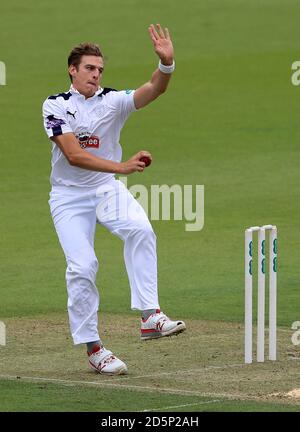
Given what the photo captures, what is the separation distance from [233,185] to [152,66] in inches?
330

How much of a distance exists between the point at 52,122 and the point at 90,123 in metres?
0.31

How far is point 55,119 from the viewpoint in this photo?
36.5 feet

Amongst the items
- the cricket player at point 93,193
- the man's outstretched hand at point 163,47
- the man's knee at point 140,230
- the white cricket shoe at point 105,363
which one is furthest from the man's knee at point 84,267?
the man's outstretched hand at point 163,47

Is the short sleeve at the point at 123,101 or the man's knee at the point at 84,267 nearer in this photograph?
the man's knee at the point at 84,267

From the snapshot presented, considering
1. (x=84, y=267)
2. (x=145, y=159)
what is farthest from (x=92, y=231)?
(x=145, y=159)

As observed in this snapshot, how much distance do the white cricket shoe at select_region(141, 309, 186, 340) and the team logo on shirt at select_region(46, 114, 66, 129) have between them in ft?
5.06

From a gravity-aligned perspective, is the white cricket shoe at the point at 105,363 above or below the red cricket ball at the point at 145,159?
below

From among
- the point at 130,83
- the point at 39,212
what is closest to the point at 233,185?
the point at 39,212

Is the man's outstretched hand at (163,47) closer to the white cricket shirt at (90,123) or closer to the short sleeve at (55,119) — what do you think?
the white cricket shirt at (90,123)

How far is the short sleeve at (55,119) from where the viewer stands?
36.3 ft

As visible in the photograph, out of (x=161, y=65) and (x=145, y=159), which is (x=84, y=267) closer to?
(x=145, y=159)

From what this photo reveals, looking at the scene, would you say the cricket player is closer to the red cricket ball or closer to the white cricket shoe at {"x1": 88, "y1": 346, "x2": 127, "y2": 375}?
the white cricket shoe at {"x1": 88, "y1": 346, "x2": 127, "y2": 375}

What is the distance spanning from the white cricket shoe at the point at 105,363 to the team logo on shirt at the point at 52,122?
1635 mm

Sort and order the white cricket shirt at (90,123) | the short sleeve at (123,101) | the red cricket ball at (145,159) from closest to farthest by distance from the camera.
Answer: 1. the red cricket ball at (145,159)
2. the white cricket shirt at (90,123)
3. the short sleeve at (123,101)
